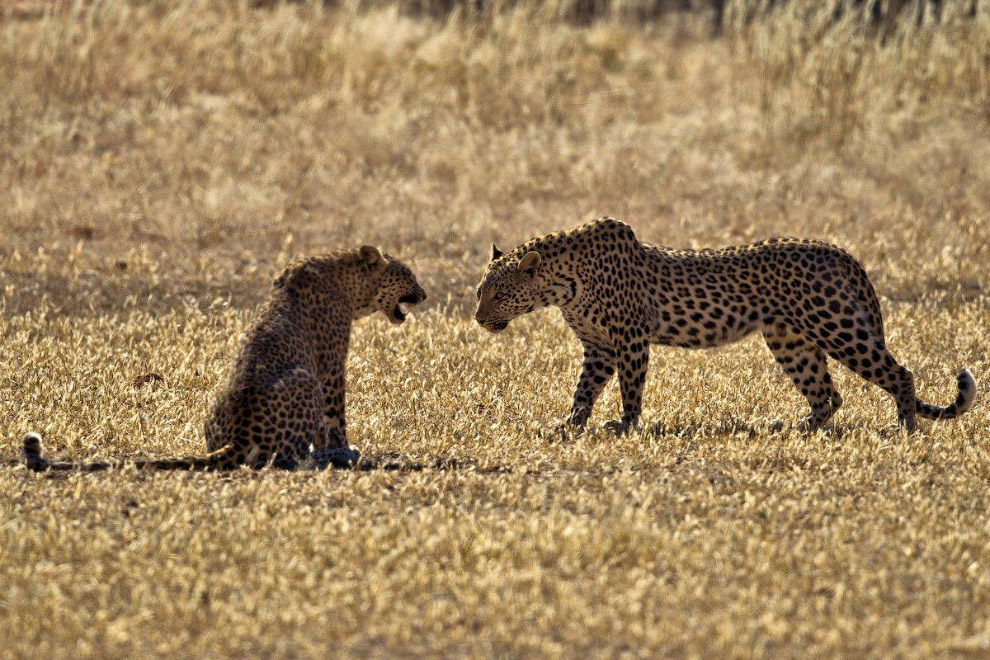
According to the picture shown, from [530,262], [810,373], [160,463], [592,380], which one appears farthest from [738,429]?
[160,463]

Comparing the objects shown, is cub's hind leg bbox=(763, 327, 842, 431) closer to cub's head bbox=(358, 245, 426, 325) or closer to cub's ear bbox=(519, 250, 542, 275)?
cub's ear bbox=(519, 250, 542, 275)

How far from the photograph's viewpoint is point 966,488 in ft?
23.1

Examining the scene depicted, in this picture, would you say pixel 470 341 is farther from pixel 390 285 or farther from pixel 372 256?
pixel 372 256

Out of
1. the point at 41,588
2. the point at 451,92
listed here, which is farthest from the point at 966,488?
the point at 451,92

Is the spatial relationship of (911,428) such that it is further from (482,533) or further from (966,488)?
(482,533)

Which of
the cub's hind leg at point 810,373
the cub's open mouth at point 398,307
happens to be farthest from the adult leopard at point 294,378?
the cub's hind leg at point 810,373

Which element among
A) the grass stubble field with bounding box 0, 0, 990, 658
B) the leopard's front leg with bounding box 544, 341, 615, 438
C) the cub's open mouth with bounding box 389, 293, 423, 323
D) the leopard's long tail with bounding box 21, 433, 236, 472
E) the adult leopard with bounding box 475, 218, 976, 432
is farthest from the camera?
the leopard's front leg with bounding box 544, 341, 615, 438

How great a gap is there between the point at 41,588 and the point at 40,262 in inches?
303

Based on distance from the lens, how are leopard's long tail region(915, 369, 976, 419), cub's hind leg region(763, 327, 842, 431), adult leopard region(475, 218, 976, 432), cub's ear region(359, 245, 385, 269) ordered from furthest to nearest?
cub's hind leg region(763, 327, 842, 431) < adult leopard region(475, 218, 976, 432) < cub's ear region(359, 245, 385, 269) < leopard's long tail region(915, 369, 976, 419)

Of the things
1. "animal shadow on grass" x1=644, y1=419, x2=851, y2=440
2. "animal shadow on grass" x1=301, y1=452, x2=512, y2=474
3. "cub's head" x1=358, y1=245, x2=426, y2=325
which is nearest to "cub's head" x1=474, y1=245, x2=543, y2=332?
"cub's head" x1=358, y1=245, x2=426, y2=325

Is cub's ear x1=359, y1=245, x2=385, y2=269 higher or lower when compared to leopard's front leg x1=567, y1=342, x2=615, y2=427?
higher

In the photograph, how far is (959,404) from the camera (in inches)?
319

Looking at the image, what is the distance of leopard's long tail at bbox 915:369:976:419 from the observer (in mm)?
8008

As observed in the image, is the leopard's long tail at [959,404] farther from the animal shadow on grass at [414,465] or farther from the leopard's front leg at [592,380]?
the animal shadow on grass at [414,465]
